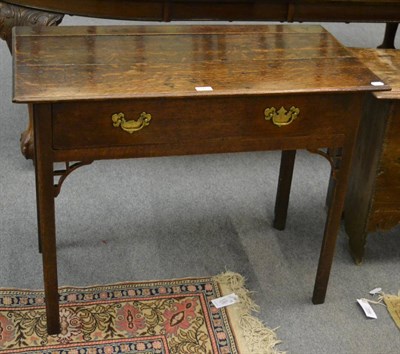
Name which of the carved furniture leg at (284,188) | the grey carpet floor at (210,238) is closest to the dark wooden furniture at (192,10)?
the carved furniture leg at (284,188)

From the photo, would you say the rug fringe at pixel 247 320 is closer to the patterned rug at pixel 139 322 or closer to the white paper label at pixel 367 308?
the patterned rug at pixel 139 322

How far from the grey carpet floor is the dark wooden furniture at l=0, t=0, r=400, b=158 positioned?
2.19ft

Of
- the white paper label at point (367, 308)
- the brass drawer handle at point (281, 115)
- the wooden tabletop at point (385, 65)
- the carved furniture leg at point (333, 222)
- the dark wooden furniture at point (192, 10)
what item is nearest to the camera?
the brass drawer handle at point (281, 115)

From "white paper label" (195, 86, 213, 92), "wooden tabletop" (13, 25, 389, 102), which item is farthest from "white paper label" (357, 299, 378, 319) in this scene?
"white paper label" (195, 86, 213, 92)

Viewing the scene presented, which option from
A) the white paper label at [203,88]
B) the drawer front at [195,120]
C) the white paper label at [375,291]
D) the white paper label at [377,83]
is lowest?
the white paper label at [375,291]

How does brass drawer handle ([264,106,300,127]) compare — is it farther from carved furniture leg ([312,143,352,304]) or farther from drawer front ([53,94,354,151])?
carved furniture leg ([312,143,352,304])

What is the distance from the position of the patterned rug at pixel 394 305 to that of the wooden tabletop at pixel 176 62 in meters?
0.77

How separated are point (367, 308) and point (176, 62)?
39.7 inches

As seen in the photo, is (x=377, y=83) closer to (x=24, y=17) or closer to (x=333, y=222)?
(x=333, y=222)

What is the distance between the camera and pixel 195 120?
1.89 metres

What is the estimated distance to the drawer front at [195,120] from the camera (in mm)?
1814

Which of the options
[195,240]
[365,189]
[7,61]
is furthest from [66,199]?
[7,61]

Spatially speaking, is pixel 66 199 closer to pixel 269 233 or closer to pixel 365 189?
pixel 269 233

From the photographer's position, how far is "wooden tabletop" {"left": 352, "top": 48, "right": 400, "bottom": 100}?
2.20 metres
